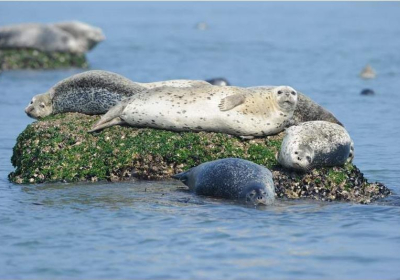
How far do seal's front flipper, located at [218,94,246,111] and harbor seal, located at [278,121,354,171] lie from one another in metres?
0.76

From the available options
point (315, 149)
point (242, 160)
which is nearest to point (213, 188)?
point (242, 160)

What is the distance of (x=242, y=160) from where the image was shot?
9906 mm

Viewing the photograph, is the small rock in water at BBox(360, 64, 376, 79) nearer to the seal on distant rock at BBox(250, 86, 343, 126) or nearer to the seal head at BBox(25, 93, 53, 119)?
the seal on distant rock at BBox(250, 86, 343, 126)

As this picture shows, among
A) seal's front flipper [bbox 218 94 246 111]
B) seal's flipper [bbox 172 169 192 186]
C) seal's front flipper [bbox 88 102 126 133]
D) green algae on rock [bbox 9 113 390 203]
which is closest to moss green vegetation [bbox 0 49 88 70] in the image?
seal's front flipper [bbox 88 102 126 133]

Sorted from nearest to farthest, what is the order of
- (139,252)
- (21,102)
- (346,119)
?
(139,252)
(346,119)
(21,102)

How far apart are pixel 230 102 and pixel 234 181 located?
1.42 meters

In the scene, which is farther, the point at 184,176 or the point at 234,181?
the point at 184,176

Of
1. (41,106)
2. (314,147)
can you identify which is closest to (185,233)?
(314,147)

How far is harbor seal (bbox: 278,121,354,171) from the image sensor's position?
9.85 metres

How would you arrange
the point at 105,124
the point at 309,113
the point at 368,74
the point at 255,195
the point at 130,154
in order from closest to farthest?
the point at 255,195
the point at 130,154
the point at 105,124
the point at 309,113
the point at 368,74

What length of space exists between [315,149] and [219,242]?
7.33ft

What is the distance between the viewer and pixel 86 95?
1171 cm

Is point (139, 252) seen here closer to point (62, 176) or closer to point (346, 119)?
point (62, 176)

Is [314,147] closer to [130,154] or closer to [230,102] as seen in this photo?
[230,102]
